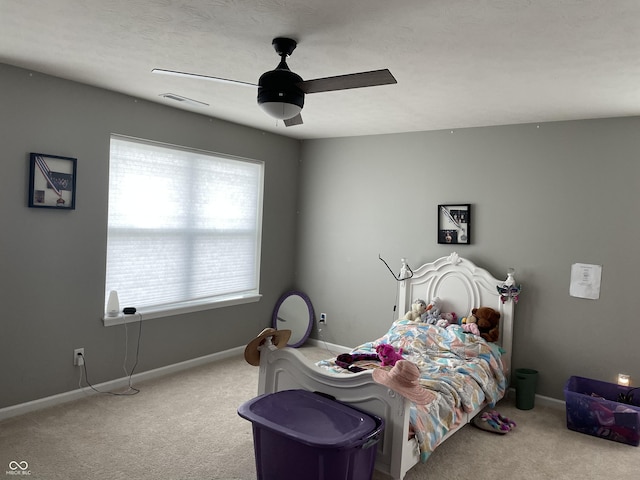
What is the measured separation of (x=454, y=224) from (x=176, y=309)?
107 inches

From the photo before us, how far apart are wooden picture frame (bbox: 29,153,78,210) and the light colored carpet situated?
4.95ft

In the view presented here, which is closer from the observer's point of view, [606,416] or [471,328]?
[606,416]

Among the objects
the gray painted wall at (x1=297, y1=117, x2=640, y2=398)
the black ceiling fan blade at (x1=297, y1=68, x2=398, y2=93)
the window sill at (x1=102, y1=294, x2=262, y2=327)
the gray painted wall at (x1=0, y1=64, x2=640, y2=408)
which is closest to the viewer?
the black ceiling fan blade at (x1=297, y1=68, x2=398, y2=93)

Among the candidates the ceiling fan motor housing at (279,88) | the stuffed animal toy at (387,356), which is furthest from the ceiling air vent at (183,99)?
the stuffed animal toy at (387,356)

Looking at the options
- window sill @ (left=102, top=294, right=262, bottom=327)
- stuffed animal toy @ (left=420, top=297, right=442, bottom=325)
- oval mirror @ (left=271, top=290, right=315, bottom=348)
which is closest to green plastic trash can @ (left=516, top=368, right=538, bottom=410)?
stuffed animal toy @ (left=420, top=297, right=442, bottom=325)

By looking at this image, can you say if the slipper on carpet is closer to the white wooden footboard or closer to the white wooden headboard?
the white wooden headboard

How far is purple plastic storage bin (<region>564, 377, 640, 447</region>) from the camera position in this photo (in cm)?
334

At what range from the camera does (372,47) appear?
8.43 feet

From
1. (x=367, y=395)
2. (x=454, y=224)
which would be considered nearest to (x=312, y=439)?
(x=367, y=395)

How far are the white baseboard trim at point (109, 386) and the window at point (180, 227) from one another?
1.73 feet

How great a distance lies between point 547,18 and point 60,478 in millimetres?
3387

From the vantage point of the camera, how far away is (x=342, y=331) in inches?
211

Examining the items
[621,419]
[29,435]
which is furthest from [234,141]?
[621,419]

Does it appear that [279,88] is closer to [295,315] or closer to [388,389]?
[388,389]
